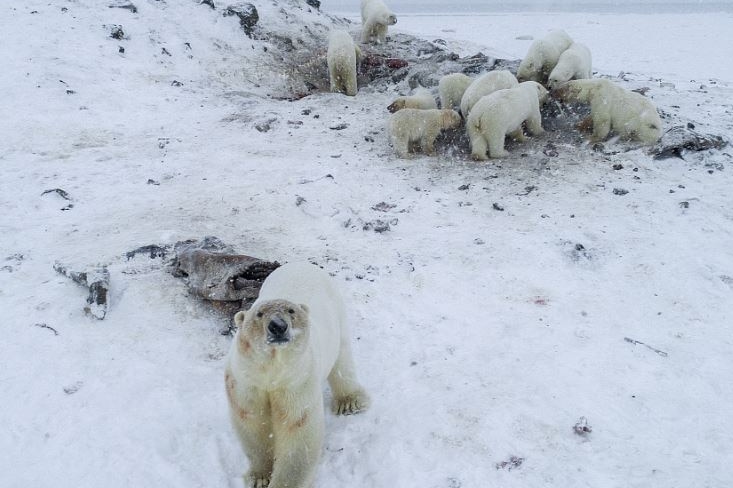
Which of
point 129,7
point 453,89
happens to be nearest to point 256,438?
point 453,89

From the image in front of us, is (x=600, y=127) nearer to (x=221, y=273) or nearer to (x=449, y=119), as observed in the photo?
(x=449, y=119)

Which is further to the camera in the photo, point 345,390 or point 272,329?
point 345,390

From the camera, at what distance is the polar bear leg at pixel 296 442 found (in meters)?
2.67

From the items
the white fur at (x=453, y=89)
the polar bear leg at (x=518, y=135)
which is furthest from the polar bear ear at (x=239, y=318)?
the white fur at (x=453, y=89)

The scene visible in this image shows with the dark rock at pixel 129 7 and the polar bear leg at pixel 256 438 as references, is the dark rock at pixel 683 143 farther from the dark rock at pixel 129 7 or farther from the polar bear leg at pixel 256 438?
the dark rock at pixel 129 7

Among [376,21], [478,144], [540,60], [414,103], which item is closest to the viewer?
[478,144]

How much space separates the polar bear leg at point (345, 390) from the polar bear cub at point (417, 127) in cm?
424

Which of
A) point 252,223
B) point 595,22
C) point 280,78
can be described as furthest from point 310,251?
point 595,22

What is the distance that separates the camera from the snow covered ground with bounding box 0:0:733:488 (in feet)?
9.95

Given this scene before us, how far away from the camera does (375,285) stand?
4.58 meters

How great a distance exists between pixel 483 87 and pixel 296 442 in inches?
243

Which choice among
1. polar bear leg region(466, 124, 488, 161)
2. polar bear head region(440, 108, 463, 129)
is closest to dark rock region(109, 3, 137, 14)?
polar bear head region(440, 108, 463, 129)

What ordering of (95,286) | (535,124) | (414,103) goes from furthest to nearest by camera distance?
(414,103) → (535,124) → (95,286)

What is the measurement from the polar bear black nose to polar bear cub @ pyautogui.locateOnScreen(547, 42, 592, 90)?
7.29 metres
